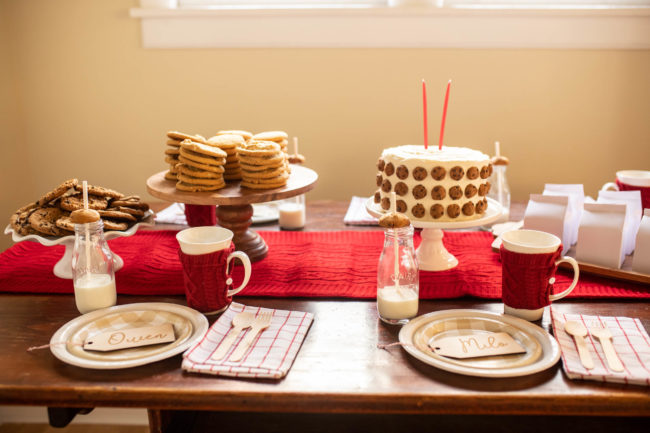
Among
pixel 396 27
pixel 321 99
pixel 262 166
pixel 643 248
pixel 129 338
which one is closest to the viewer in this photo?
pixel 129 338

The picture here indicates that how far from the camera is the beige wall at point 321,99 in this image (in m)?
2.11

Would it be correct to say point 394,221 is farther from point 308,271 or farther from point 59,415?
point 59,415

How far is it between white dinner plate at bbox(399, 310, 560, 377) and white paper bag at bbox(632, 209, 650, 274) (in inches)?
14.2

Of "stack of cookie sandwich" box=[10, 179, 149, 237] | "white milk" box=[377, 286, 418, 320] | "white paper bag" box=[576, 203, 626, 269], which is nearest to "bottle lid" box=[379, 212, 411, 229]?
"white milk" box=[377, 286, 418, 320]

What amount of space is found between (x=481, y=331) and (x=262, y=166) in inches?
22.4

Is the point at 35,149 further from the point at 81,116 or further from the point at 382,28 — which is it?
the point at 382,28

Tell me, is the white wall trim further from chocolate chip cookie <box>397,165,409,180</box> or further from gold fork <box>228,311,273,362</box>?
gold fork <box>228,311,273,362</box>

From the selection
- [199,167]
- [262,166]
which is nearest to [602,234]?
[262,166]

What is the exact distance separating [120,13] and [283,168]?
1.26 m

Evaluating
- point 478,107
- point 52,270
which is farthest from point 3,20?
point 478,107

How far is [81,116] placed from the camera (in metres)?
2.25

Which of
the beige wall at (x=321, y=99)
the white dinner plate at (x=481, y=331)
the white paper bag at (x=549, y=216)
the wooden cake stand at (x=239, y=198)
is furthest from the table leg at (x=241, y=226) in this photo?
the beige wall at (x=321, y=99)

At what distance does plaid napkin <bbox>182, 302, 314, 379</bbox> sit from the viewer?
0.83m

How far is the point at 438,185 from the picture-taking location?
1182 millimetres
